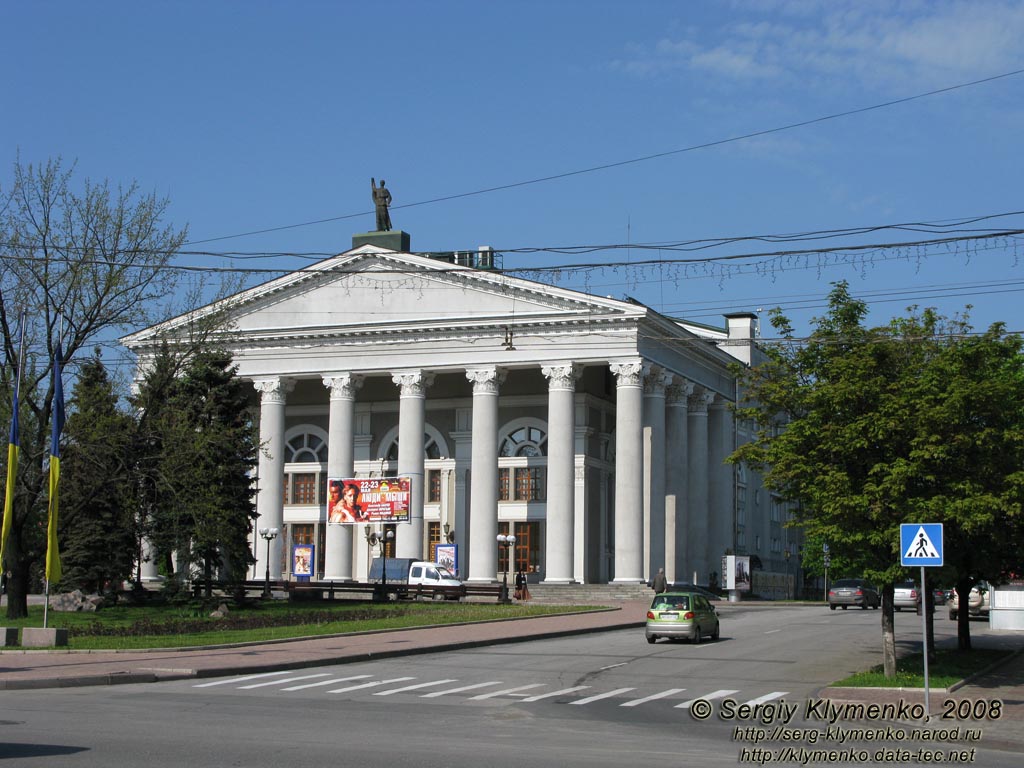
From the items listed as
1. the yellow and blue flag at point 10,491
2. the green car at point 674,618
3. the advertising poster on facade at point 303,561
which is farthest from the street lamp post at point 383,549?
the yellow and blue flag at point 10,491

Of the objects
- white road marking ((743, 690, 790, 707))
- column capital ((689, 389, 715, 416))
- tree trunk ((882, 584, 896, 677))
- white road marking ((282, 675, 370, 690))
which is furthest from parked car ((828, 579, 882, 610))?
white road marking ((282, 675, 370, 690))

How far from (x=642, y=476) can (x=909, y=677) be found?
35.9 m

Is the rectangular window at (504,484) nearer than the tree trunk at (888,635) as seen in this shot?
No

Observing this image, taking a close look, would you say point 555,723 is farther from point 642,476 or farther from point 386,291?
point 386,291

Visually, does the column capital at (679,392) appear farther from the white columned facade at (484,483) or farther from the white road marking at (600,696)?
the white road marking at (600,696)

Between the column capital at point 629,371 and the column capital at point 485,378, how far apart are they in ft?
20.2

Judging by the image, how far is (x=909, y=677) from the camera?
78.8ft

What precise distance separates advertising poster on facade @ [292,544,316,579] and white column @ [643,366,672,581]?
17.8 metres

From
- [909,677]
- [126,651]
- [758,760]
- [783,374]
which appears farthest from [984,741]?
[126,651]

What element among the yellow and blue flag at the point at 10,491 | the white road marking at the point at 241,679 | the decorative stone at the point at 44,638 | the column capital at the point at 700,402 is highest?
the column capital at the point at 700,402

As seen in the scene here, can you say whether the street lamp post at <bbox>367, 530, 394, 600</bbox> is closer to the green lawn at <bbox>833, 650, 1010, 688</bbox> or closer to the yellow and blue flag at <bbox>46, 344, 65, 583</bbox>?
the yellow and blue flag at <bbox>46, 344, 65, 583</bbox>

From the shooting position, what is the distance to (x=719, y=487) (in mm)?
68812

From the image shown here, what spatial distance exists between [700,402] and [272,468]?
2287 centimetres

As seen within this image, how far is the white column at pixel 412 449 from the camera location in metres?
61.9
